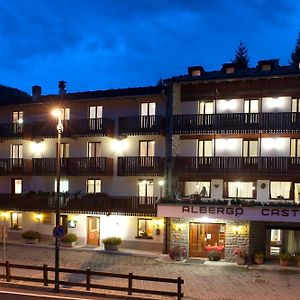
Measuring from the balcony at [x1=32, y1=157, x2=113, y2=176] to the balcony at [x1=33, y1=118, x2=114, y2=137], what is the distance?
1.86m

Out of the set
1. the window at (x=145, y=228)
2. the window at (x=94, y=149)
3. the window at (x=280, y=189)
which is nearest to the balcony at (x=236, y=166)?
the window at (x=280, y=189)

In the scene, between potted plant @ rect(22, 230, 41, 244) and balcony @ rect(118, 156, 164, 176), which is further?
potted plant @ rect(22, 230, 41, 244)

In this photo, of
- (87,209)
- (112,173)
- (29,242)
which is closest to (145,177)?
(112,173)

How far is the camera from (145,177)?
33.4 m

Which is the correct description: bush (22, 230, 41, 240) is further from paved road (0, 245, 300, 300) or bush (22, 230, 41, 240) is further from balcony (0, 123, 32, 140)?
balcony (0, 123, 32, 140)

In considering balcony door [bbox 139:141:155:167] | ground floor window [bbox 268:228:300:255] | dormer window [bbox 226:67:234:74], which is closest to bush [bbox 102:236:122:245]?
balcony door [bbox 139:141:155:167]

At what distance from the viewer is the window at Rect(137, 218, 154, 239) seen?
3275 cm

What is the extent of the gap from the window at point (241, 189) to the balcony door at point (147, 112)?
23.5ft

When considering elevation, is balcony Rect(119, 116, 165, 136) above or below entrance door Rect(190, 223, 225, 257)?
above

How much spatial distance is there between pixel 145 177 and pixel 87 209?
482 cm

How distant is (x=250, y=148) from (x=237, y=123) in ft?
7.06

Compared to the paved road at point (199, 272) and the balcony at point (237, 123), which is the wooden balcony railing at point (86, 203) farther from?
the balcony at point (237, 123)

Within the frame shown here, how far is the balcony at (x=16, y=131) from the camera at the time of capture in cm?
3641

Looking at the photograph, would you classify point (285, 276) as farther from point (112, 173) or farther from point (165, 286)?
point (112, 173)
